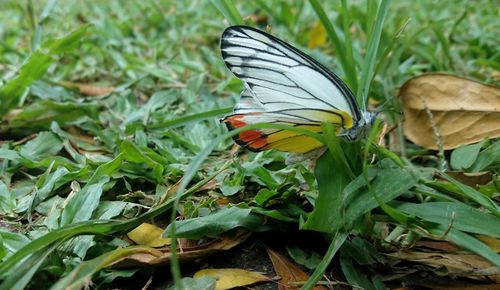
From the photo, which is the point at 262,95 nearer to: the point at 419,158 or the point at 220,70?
the point at 419,158

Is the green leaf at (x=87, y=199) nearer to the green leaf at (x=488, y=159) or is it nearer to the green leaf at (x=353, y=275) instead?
the green leaf at (x=353, y=275)

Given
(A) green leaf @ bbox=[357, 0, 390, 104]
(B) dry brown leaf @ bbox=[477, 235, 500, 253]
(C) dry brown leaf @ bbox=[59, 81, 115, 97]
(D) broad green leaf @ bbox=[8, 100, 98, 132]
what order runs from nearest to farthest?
(B) dry brown leaf @ bbox=[477, 235, 500, 253], (A) green leaf @ bbox=[357, 0, 390, 104], (D) broad green leaf @ bbox=[8, 100, 98, 132], (C) dry brown leaf @ bbox=[59, 81, 115, 97]

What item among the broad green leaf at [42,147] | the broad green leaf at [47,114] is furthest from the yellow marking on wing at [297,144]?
the broad green leaf at [47,114]

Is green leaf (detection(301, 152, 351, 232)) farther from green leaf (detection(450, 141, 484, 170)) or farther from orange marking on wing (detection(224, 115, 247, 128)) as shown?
green leaf (detection(450, 141, 484, 170))

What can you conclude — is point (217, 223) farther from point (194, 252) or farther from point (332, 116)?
Result: point (332, 116)

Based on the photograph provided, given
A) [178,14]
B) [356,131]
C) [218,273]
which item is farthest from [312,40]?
[218,273]

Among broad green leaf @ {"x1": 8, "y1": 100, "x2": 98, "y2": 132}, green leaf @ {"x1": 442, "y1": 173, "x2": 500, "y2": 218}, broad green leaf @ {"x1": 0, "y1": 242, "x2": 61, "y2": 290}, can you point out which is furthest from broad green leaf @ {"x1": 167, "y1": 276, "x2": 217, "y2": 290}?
broad green leaf @ {"x1": 8, "y1": 100, "x2": 98, "y2": 132}

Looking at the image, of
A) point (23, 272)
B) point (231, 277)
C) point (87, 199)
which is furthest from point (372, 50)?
point (23, 272)
